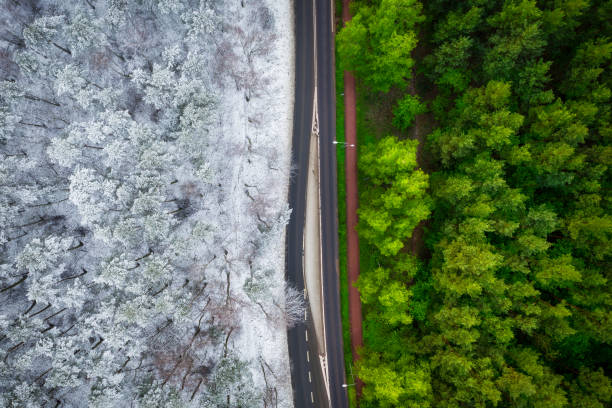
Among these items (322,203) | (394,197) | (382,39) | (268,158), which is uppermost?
(382,39)

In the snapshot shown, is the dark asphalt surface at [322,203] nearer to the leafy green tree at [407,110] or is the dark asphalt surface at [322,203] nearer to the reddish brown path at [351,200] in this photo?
the reddish brown path at [351,200]

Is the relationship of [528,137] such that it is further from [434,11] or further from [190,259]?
[190,259]

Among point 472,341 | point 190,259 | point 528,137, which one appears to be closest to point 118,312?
point 190,259

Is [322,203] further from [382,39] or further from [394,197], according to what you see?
[382,39]

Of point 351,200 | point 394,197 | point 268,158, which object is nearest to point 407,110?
point 394,197

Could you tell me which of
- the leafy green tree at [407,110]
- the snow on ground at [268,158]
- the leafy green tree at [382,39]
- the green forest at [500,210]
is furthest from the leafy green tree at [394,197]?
the snow on ground at [268,158]

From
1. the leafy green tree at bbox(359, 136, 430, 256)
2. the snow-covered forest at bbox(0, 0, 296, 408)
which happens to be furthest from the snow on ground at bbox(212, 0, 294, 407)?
the leafy green tree at bbox(359, 136, 430, 256)

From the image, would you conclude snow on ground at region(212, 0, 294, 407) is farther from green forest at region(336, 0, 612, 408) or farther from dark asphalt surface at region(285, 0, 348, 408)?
green forest at region(336, 0, 612, 408)

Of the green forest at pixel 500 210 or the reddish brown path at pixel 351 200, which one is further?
the reddish brown path at pixel 351 200
